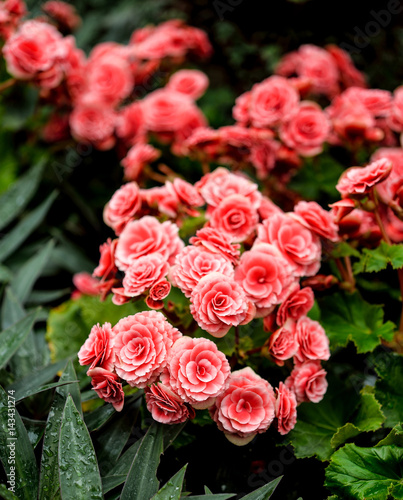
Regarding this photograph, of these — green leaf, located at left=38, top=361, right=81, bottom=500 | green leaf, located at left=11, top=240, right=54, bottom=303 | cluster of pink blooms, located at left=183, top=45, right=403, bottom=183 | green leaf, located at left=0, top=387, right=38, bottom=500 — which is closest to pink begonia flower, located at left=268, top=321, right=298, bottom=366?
green leaf, located at left=38, top=361, right=81, bottom=500

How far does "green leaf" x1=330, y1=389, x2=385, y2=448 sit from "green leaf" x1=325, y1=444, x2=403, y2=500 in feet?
0.12

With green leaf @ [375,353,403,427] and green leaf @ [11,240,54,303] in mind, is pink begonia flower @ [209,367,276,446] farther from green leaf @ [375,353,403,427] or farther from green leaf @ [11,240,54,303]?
green leaf @ [11,240,54,303]

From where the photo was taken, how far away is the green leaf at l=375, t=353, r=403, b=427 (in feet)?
3.59

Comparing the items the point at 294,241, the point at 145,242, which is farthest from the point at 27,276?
the point at 294,241

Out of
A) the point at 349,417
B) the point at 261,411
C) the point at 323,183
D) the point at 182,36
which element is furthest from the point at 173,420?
the point at 182,36

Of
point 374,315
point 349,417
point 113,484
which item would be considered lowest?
point 349,417

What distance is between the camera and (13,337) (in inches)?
47.1

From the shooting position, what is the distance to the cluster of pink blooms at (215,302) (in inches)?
34.9

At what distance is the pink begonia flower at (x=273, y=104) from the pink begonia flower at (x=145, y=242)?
640 millimetres

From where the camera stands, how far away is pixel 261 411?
2.98 ft

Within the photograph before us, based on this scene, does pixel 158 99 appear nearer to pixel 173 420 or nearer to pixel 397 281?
pixel 397 281

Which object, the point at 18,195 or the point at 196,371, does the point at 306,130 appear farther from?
the point at 18,195

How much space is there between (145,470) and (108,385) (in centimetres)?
19

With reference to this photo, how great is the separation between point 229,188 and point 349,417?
618mm
